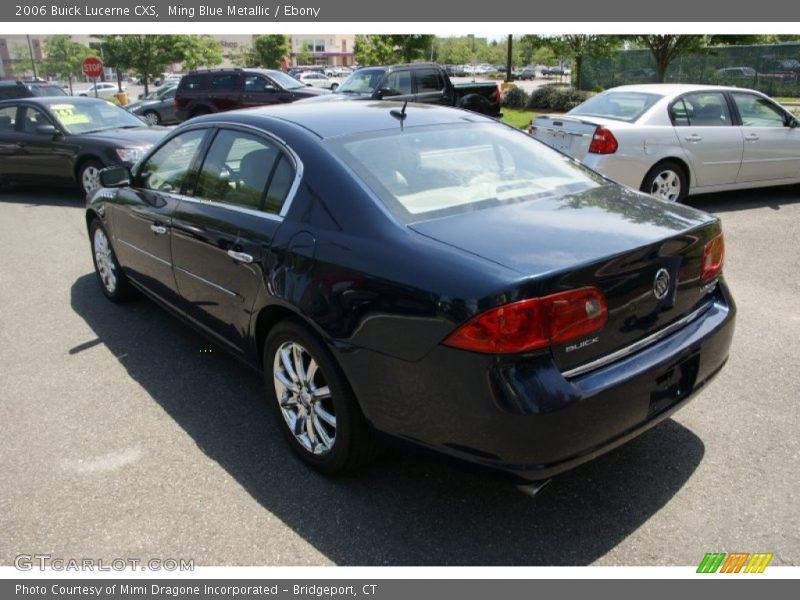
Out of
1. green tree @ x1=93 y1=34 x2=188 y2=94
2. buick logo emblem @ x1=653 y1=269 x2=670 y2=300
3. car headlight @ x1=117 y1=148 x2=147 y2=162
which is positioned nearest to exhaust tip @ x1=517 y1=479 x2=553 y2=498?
buick logo emblem @ x1=653 y1=269 x2=670 y2=300

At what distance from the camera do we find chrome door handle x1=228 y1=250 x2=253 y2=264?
3336mm

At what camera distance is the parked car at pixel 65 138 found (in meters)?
9.84

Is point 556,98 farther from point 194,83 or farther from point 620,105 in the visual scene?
point 620,105

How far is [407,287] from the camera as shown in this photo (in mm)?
2545

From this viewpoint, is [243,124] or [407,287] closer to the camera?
[407,287]

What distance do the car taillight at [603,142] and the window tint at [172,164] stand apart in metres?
5.02

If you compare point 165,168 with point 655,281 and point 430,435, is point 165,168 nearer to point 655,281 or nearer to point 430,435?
point 430,435

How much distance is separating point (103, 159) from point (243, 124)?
6.95 meters

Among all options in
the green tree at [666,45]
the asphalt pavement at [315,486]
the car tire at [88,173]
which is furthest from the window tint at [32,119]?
the green tree at [666,45]

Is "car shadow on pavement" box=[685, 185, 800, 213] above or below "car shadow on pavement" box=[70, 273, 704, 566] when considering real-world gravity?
above

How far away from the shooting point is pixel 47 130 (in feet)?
33.9

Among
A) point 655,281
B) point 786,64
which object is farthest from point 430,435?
point 786,64

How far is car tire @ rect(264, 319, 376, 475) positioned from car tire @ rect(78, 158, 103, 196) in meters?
7.83
